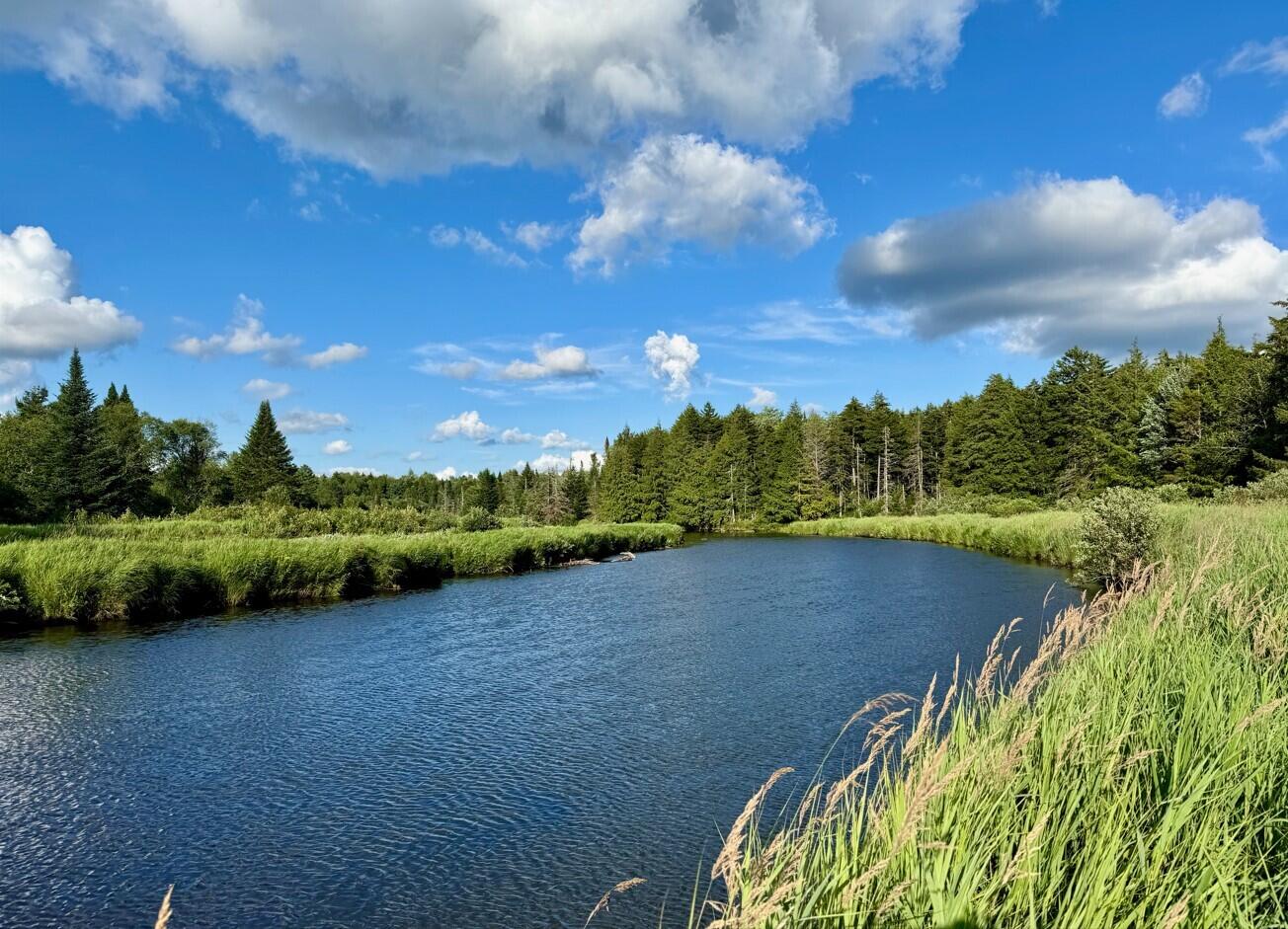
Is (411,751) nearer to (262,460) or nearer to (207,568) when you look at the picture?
(207,568)

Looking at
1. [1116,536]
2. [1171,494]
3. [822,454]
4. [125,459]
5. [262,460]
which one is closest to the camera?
→ [1116,536]

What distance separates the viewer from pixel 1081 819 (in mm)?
3668

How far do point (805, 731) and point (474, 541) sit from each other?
2291cm

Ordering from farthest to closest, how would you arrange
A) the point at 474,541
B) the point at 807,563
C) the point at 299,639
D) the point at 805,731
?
the point at 807,563 → the point at 474,541 → the point at 299,639 → the point at 805,731

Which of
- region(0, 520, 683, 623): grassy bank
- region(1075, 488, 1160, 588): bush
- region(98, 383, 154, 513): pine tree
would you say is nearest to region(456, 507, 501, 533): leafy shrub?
region(0, 520, 683, 623): grassy bank

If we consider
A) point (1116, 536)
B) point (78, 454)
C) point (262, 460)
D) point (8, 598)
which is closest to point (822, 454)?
point (262, 460)

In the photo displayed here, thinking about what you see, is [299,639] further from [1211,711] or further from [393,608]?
[1211,711]

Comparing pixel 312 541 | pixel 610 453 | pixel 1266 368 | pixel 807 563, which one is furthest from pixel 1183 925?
pixel 610 453

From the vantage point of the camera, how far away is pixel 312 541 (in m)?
24.9

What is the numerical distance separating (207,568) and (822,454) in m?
70.3

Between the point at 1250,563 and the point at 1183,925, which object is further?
the point at 1250,563

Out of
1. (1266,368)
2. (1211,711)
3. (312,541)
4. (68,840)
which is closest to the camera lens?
(1211,711)

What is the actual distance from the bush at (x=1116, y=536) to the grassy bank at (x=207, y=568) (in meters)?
21.1

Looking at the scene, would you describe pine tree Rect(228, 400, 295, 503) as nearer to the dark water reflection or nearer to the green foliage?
the green foliage
